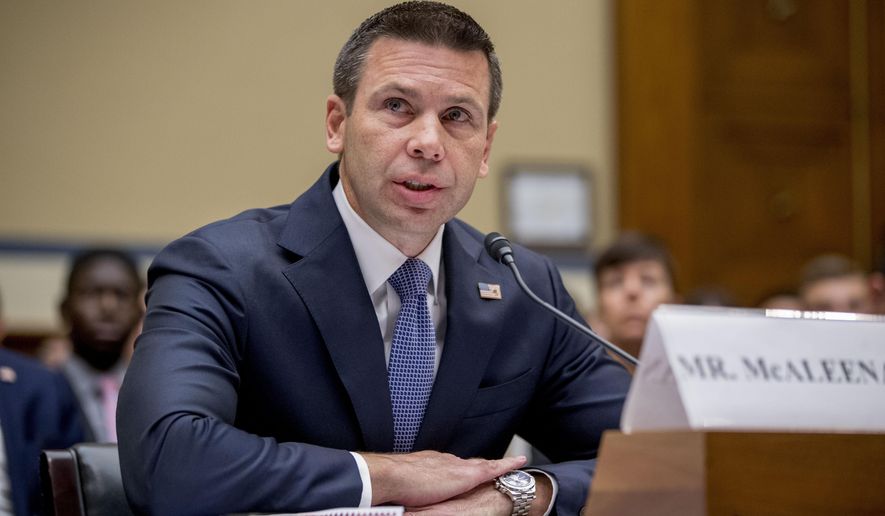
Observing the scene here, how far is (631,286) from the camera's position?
427cm

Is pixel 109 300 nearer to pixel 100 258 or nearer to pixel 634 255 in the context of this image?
pixel 100 258

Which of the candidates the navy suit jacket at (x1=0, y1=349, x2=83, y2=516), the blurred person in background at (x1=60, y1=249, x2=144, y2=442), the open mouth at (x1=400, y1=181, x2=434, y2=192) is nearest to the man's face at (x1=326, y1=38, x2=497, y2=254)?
the open mouth at (x1=400, y1=181, x2=434, y2=192)

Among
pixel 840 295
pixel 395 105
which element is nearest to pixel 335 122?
pixel 395 105

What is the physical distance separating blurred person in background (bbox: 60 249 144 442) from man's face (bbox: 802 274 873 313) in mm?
2667

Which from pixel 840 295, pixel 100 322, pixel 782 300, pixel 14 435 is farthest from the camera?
pixel 782 300

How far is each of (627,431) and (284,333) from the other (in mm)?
770

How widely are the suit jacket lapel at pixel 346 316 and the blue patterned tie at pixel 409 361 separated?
45mm

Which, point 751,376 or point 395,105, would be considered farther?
point 395,105

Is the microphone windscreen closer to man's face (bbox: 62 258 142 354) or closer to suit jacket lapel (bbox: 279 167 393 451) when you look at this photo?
suit jacket lapel (bbox: 279 167 393 451)

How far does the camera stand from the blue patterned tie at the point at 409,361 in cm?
204

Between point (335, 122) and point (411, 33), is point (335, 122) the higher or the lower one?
the lower one

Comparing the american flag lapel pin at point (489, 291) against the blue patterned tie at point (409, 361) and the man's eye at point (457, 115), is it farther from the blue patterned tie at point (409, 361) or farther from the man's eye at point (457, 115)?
the man's eye at point (457, 115)

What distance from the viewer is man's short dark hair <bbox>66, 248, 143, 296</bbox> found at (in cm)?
451

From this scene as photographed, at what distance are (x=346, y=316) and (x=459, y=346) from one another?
8.6 inches
